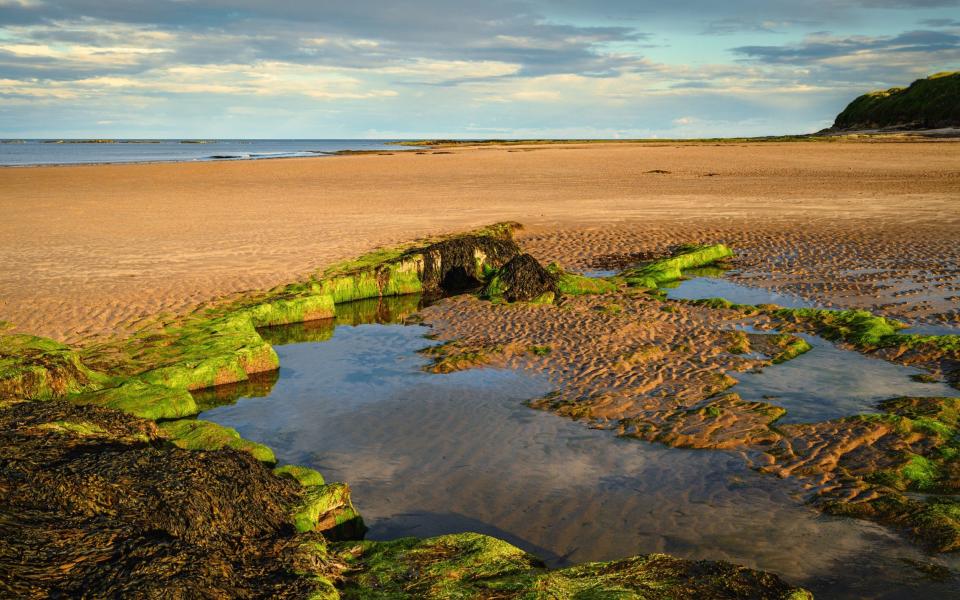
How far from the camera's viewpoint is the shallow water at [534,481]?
593 centimetres

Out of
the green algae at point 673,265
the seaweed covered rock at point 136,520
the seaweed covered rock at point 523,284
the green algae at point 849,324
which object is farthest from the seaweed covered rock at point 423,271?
the seaweed covered rock at point 136,520

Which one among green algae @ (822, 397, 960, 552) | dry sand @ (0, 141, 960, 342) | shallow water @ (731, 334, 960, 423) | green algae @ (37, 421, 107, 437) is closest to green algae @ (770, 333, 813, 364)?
shallow water @ (731, 334, 960, 423)

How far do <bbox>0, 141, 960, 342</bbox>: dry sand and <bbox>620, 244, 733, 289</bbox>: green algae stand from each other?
985mm

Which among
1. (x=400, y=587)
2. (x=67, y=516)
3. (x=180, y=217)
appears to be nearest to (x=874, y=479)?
(x=400, y=587)

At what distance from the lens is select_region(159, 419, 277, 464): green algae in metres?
7.43

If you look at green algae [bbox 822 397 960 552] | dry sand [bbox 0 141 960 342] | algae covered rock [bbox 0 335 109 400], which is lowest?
green algae [bbox 822 397 960 552]

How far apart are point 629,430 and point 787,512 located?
7.18ft

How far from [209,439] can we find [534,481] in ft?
11.4

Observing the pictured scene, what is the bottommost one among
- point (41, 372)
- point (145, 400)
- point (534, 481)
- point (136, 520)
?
point (534, 481)

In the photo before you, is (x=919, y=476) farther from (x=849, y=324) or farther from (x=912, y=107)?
(x=912, y=107)

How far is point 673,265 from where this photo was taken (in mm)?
16484

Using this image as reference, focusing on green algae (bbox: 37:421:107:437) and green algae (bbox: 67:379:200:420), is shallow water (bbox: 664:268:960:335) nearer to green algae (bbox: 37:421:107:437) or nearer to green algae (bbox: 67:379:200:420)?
green algae (bbox: 67:379:200:420)

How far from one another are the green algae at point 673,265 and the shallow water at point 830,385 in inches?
195

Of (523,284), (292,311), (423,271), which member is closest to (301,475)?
(292,311)
